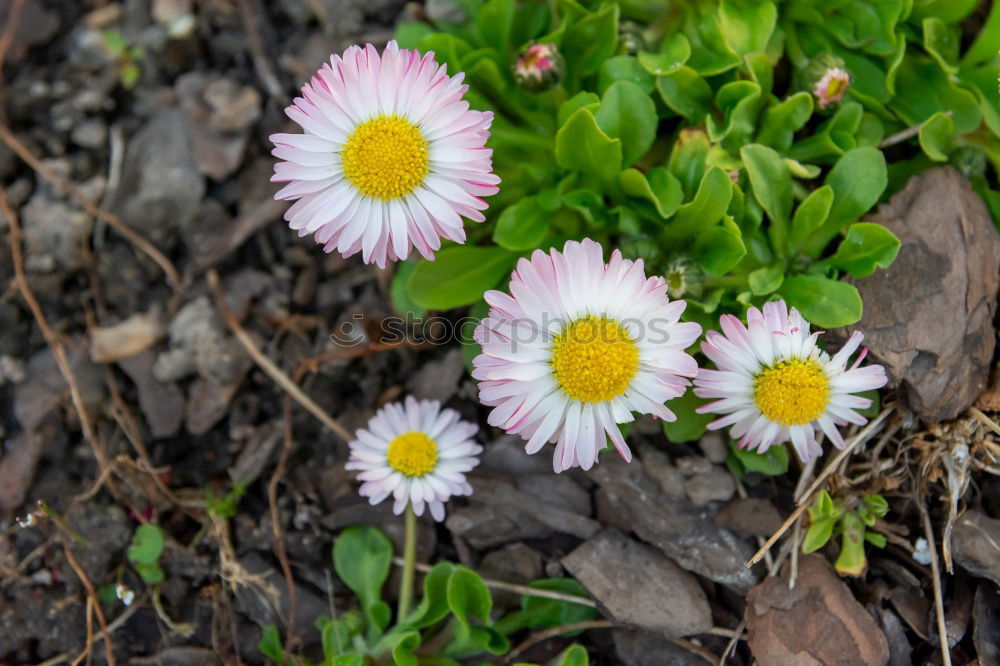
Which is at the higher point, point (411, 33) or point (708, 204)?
point (411, 33)

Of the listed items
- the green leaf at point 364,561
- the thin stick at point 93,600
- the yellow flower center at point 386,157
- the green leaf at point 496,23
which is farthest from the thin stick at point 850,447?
the thin stick at point 93,600

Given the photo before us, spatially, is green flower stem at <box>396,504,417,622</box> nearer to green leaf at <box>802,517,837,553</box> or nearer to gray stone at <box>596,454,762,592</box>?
gray stone at <box>596,454,762,592</box>

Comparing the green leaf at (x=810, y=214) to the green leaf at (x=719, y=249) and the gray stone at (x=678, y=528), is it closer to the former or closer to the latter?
the green leaf at (x=719, y=249)

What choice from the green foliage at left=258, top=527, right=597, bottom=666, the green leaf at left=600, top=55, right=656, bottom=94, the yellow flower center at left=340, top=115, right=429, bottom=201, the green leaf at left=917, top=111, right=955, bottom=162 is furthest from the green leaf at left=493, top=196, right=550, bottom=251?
the green leaf at left=917, top=111, right=955, bottom=162

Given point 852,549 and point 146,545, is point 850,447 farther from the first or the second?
point 146,545

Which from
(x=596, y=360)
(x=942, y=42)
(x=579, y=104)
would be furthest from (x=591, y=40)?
(x=596, y=360)

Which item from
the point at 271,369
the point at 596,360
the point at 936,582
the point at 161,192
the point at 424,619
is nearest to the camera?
the point at 596,360

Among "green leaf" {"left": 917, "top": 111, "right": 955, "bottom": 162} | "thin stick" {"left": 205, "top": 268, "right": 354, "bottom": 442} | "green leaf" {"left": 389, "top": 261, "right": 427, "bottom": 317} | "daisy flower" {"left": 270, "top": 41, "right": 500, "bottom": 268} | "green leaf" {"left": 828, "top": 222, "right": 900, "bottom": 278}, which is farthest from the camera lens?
"thin stick" {"left": 205, "top": 268, "right": 354, "bottom": 442}
